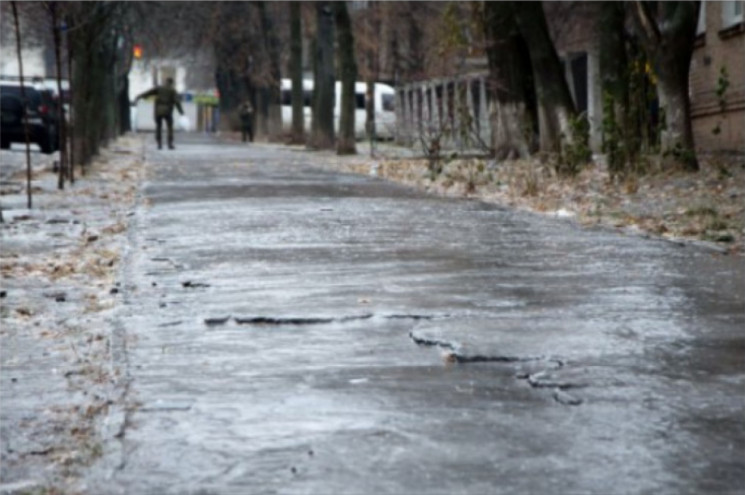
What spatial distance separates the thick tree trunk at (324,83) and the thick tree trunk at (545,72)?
1870 cm

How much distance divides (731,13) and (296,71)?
27.6m

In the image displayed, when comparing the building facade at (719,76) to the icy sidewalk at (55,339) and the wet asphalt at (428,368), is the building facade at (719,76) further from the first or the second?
the wet asphalt at (428,368)

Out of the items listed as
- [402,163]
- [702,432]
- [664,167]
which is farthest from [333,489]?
[402,163]

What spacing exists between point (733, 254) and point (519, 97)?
17.4m

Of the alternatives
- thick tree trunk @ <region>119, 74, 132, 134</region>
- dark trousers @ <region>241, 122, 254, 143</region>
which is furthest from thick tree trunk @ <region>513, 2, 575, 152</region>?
thick tree trunk @ <region>119, 74, 132, 134</region>

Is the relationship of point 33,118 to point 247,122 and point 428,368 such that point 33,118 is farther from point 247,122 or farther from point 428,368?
point 428,368

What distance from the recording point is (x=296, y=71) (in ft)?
182

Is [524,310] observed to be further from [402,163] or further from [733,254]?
[402,163]

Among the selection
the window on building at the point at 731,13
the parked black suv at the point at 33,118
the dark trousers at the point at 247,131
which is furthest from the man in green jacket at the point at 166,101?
the dark trousers at the point at 247,131

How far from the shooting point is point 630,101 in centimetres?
2361

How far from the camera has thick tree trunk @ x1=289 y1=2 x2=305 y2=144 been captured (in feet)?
177

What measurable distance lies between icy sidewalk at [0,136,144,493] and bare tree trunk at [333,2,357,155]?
22.7 metres

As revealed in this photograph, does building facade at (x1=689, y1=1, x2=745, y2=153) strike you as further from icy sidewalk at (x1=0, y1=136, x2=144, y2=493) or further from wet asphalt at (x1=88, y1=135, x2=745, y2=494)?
wet asphalt at (x1=88, y1=135, x2=745, y2=494)

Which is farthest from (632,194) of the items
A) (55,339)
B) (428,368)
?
(428,368)
